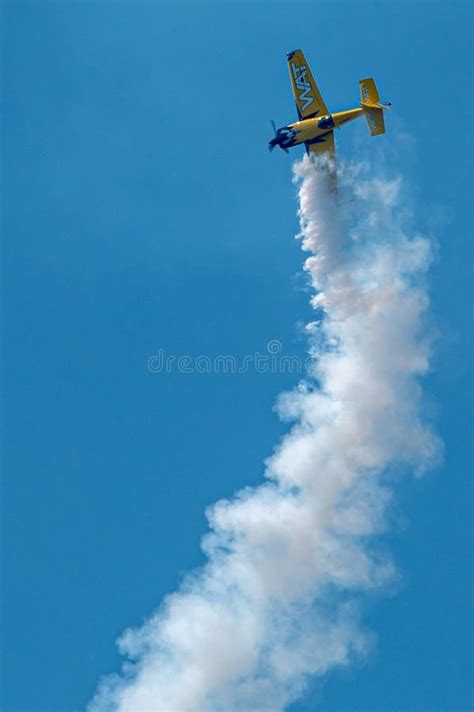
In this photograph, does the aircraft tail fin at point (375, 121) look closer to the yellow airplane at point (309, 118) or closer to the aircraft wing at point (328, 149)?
the yellow airplane at point (309, 118)

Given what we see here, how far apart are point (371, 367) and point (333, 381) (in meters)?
2.62


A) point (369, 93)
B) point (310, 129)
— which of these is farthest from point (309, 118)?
point (369, 93)

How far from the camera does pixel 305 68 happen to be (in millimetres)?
59062

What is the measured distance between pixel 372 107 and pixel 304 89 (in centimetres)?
513

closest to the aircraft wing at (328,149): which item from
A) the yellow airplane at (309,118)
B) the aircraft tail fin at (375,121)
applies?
the yellow airplane at (309,118)

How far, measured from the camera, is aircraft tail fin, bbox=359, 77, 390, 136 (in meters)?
56.4

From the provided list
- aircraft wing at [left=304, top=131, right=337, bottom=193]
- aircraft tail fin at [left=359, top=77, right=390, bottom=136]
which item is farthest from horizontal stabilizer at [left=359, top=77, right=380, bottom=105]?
aircraft wing at [left=304, top=131, right=337, bottom=193]

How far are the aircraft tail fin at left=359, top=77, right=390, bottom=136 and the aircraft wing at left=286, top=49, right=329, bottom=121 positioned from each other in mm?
2952

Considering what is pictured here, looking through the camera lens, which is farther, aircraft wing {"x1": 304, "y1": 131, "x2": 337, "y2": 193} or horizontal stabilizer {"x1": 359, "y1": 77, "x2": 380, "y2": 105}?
aircraft wing {"x1": 304, "y1": 131, "x2": 337, "y2": 193}

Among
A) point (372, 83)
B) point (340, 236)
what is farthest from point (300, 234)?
point (372, 83)

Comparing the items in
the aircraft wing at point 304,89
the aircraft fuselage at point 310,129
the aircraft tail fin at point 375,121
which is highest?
the aircraft wing at point 304,89

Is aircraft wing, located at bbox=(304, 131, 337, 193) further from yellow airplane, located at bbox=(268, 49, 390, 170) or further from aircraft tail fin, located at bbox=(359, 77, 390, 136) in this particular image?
aircraft tail fin, located at bbox=(359, 77, 390, 136)

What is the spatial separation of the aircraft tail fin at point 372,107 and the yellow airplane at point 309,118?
214 millimetres

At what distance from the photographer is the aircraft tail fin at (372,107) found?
56.4 m
